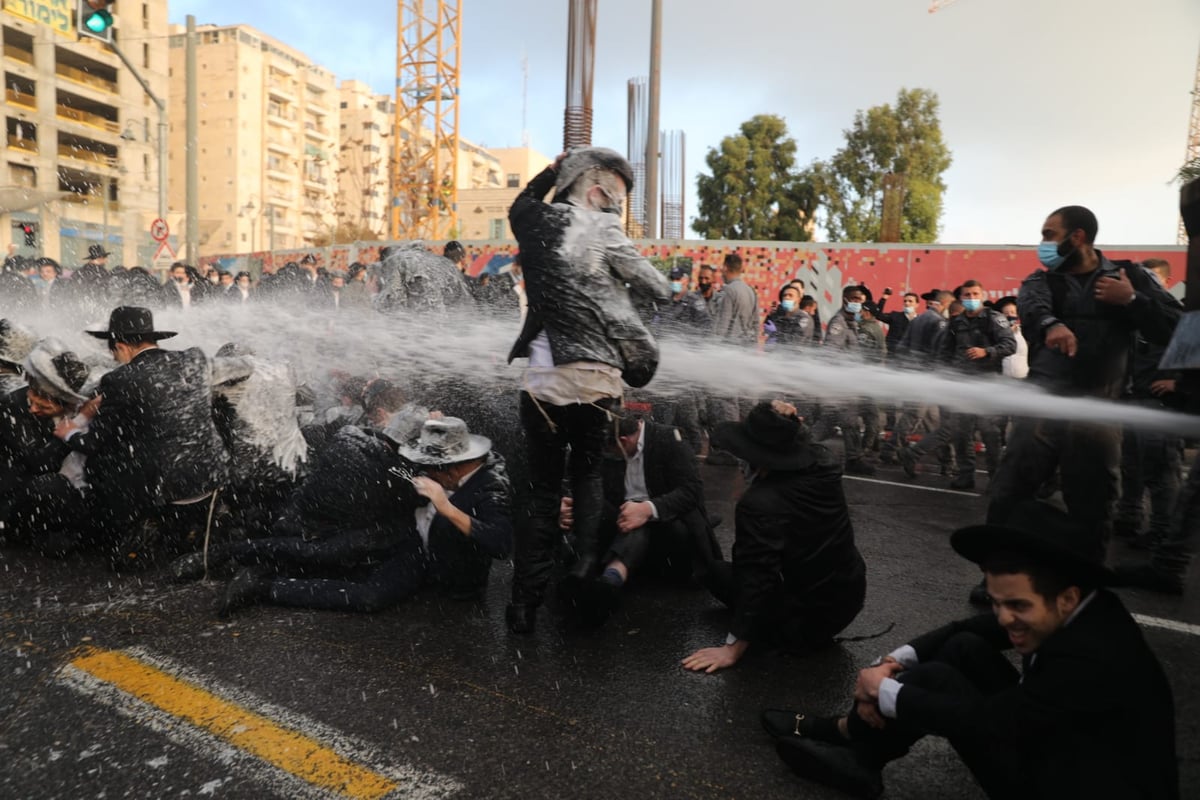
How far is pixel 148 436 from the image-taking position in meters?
4.39

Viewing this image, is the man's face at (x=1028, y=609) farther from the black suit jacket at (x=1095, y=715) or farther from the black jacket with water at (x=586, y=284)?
the black jacket with water at (x=586, y=284)

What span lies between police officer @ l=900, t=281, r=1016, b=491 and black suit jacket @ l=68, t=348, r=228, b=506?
6046 millimetres

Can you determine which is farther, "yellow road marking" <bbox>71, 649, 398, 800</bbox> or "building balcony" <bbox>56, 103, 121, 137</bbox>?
"building balcony" <bbox>56, 103, 121, 137</bbox>

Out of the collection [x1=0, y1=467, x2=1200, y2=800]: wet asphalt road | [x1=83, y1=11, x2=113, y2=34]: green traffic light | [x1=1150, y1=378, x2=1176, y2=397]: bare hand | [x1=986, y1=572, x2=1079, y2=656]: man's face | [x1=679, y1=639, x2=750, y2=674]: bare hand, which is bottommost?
[x1=0, y1=467, x2=1200, y2=800]: wet asphalt road

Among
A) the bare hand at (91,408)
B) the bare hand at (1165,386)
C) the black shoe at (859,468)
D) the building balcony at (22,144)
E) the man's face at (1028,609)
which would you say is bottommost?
the black shoe at (859,468)

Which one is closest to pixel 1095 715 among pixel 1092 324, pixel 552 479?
pixel 552 479

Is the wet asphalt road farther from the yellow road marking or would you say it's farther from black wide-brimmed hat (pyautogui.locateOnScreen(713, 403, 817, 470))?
black wide-brimmed hat (pyautogui.locateOnScreen(713, 403, 817, 470))

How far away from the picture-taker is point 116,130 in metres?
47.4

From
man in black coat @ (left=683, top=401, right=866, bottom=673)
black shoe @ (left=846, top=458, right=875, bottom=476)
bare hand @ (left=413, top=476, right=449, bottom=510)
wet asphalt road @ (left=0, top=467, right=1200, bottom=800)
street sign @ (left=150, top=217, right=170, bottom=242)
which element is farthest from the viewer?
street sign @ (left=150, top=217, right=170, bottom=242)

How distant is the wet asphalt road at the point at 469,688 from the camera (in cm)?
251

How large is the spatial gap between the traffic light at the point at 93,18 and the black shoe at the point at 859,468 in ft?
36.6

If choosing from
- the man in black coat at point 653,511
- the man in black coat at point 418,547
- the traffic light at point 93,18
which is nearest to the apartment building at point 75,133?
the traffic light at point 93,18

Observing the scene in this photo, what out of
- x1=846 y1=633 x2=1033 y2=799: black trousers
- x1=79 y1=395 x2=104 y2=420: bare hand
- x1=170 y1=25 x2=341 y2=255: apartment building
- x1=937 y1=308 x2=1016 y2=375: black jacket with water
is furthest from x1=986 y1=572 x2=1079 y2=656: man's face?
x1=170 y1=25 x2=341 y2=255: apartment building

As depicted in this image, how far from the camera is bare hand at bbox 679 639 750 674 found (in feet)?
10.9
